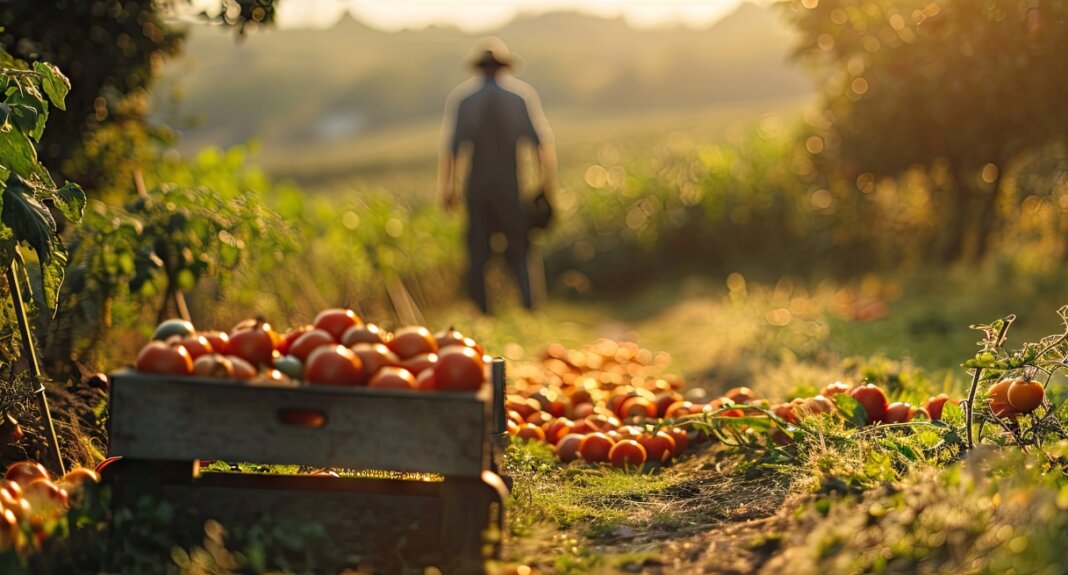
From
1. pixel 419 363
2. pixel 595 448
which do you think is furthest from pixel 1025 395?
pixel 419 363

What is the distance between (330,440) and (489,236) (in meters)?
7.93

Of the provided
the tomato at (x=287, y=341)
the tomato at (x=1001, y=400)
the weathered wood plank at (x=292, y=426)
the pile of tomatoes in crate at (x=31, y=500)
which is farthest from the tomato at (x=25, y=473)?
the tomato at (x=1001, y=400)

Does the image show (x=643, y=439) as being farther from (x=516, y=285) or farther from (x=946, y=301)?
(x=516, y=285)

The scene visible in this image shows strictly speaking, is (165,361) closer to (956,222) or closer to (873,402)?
(873,402)

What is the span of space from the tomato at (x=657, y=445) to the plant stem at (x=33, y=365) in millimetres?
2572

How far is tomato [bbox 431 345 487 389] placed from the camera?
3.67 meters

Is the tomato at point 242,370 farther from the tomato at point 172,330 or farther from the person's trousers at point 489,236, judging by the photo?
the person's trousers at point 489,236

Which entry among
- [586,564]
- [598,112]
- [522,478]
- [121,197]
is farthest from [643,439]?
[598,112]

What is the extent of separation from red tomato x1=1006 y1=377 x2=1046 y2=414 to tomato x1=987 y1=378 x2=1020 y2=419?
33mm

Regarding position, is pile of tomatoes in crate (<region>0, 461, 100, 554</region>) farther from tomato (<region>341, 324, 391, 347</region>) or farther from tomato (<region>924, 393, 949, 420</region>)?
tomato (<region>924, 393, 949, 420</region>)

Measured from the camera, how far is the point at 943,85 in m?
9.93

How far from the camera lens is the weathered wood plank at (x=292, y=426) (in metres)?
3.64

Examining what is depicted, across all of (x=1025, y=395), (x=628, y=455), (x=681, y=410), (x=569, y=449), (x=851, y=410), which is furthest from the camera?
(x=681, y=410)

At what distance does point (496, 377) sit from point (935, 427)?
1759 millimetres
